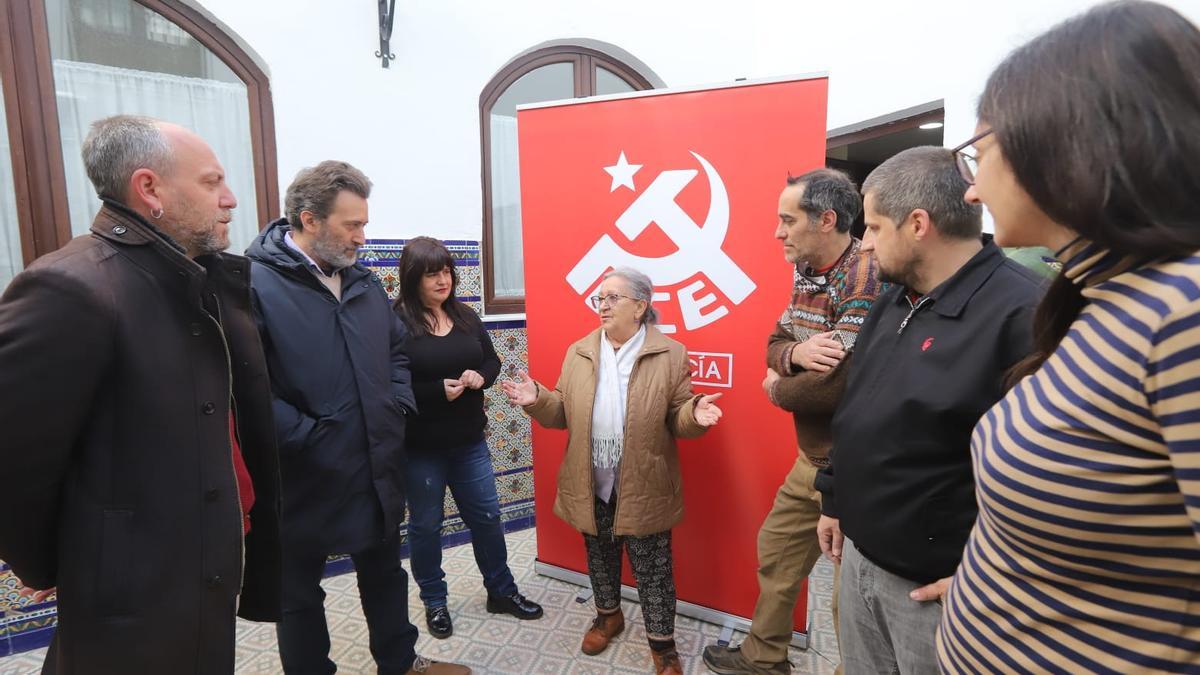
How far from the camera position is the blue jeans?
2500 mm

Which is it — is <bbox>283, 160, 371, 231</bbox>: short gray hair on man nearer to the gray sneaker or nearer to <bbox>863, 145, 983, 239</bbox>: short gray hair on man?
<bbox>863, 145, 983, 239</bbox>: short gray hair on man

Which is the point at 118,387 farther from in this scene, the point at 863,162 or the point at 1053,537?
the point at 863,162

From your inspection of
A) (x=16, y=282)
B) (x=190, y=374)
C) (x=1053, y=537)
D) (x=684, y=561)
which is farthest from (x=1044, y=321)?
(x=684, y=561)

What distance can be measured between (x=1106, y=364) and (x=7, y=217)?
138 inches

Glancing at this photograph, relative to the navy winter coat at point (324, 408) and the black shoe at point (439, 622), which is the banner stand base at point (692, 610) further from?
the navy winter coat at point (324, 408)

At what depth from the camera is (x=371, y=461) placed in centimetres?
185

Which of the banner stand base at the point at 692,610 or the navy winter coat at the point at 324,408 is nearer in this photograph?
the navy winter coat at the point at 324,408

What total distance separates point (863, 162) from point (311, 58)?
5.46 meters

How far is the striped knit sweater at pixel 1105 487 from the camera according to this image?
564mm

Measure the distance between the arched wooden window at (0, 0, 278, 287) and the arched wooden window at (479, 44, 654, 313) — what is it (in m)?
1.18

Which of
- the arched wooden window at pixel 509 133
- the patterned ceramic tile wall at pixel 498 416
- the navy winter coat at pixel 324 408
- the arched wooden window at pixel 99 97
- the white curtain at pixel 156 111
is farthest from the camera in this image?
the arched wooden window at pixel 509 133

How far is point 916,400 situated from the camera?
3.68 feet

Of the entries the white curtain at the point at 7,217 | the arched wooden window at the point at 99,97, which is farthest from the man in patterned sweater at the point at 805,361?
the white curtain at the point at 7,217

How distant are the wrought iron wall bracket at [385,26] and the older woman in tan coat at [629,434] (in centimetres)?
177
